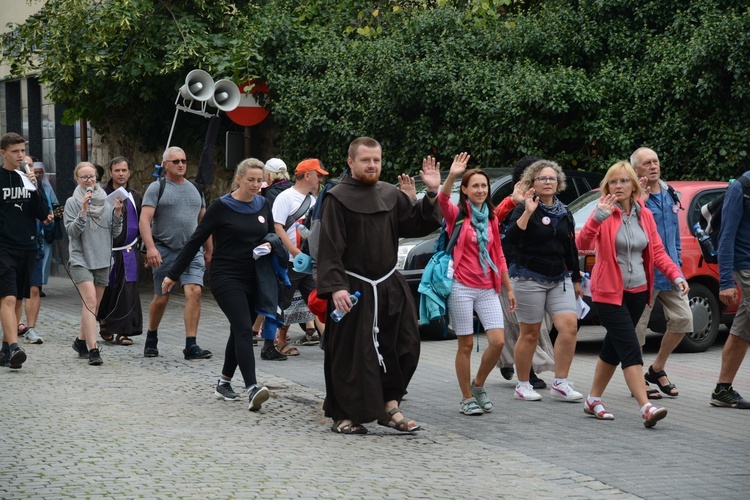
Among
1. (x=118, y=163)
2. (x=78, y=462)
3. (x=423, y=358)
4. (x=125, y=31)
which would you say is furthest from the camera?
(x=125, y=31)

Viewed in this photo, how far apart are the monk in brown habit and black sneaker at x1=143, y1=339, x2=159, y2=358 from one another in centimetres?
396

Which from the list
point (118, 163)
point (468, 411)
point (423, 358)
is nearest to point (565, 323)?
point (468, 411)

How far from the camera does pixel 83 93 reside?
19.1 m

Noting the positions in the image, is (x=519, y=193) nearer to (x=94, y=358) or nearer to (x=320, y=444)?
(x=320, y=444)

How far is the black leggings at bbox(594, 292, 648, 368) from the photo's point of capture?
26.1ft

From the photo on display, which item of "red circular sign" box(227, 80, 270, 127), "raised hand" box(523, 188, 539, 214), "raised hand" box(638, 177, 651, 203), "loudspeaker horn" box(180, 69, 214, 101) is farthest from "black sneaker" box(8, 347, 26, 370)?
"red circular sign" box(227, 80, 270, 127)

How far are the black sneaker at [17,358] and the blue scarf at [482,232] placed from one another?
4.16m

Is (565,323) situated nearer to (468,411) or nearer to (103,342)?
(468,411)

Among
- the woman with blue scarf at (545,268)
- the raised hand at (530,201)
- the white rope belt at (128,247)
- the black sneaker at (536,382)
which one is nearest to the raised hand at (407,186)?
the raised hand at (530,201)

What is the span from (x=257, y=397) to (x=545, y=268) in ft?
7.48

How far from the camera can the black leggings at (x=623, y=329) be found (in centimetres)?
795

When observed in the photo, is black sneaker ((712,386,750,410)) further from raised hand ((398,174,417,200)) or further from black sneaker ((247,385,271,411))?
black sneaker ((247,385,271,411))

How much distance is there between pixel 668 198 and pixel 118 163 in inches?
223

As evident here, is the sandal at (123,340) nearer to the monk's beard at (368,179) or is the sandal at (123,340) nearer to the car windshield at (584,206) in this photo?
the car windshield at (584,206)
